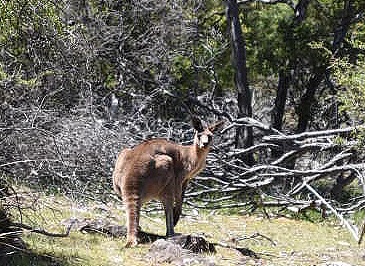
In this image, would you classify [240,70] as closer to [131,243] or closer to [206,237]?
[206,237]

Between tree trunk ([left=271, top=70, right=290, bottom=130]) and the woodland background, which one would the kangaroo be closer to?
the woodland background

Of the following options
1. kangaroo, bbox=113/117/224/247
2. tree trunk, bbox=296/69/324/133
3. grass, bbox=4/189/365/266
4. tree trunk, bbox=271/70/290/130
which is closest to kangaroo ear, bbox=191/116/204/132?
kangaroo, bbox=113/117/224/247

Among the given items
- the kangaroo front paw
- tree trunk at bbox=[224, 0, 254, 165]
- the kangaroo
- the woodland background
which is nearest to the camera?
the kangaroo front paw

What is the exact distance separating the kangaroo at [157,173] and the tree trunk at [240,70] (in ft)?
16.8

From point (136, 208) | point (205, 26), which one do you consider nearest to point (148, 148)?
point (136, 208)

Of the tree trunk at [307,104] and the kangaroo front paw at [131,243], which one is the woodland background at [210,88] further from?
the kangaroo front paw at [131,243]

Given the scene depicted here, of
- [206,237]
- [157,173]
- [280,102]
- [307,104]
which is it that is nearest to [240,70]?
[280,102]

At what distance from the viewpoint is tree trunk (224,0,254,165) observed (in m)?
13.4

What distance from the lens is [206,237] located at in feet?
29.7

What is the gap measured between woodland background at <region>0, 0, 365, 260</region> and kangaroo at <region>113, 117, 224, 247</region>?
66.5 inches

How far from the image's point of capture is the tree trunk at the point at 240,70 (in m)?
13.4

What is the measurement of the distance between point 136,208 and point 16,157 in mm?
1960

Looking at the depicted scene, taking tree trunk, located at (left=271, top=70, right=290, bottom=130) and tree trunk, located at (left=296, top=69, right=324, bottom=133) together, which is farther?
tree trunk, located at (left=271, top=70, right=290, bottom=130)

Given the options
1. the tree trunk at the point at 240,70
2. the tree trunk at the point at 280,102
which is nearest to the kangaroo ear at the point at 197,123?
the tree trunk at the point at 240,70
